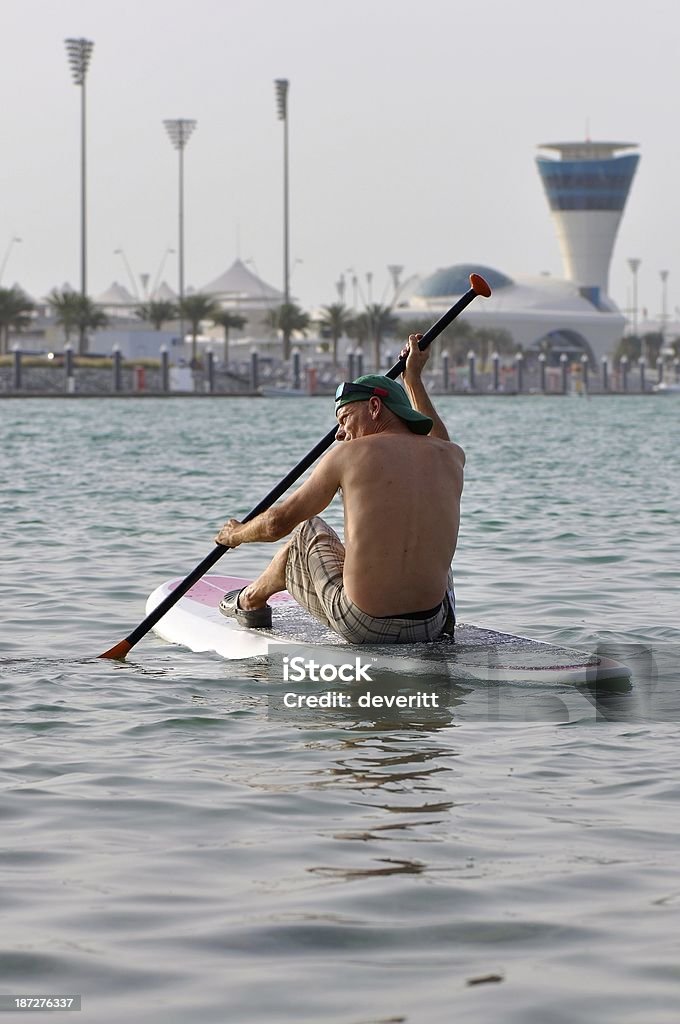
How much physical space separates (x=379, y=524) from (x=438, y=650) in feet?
2.30

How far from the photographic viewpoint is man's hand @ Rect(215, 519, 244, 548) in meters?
7.34

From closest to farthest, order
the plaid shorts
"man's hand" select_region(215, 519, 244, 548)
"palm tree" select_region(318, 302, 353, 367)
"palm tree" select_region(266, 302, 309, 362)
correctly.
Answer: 1. the plaid shorts
2. "man's hand" select_region(215, 519, 244, 548)
3. "palm tree" select_region(266, 302, 309, 362)
4. "palm tree" select_region(318, 302, 353, 367)

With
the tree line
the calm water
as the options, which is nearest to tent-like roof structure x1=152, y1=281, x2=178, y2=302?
the tree line

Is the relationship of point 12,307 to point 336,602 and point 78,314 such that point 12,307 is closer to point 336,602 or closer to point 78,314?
point 78,314

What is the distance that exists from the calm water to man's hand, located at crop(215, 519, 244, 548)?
2.03 feet

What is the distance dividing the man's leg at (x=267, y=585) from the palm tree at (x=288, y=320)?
10286cm

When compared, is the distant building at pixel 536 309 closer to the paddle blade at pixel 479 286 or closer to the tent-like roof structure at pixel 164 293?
the tent-like roof structure at pixel 164 293

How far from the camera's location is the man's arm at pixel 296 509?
672cm

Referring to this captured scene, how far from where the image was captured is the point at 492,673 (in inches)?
274

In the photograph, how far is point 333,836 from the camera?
195 inches

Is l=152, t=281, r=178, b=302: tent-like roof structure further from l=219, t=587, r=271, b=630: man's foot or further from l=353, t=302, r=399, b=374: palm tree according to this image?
l=219, t=587, r=271, b=630: man's foot

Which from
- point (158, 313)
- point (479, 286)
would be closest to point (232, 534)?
point (479, 286)

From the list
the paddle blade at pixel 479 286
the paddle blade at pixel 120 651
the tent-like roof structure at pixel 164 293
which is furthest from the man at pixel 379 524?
the tent-like roof structure at pixel 164 293

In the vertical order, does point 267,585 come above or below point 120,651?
above
